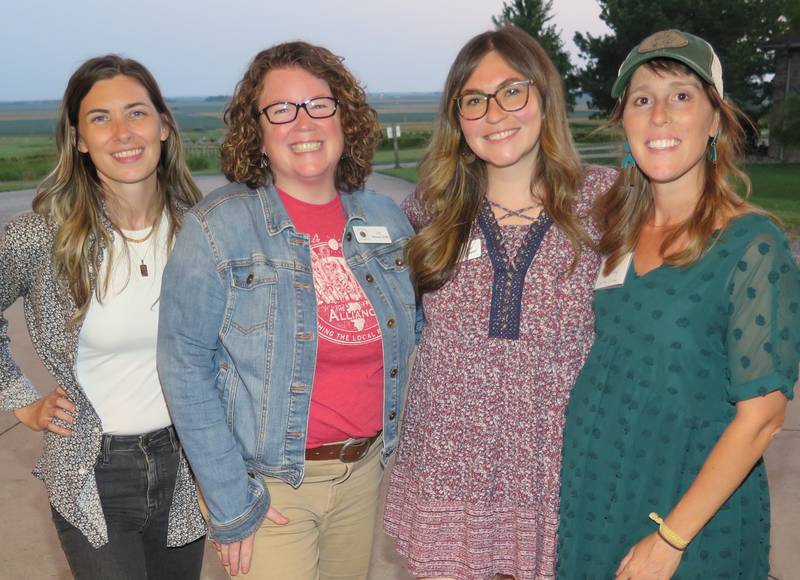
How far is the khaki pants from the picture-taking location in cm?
229

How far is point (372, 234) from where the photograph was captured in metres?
2.45

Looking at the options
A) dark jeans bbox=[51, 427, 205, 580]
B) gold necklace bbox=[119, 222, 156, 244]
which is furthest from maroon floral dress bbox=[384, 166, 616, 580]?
gold necklace bbox=[119, 222, 156, 244]

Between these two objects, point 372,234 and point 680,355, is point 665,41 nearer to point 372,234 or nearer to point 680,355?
point 680,355

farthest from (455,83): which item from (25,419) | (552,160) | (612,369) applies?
(25,419)

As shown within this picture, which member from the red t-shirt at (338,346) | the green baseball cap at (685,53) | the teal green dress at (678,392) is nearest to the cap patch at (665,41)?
the green baseball cap at (685,53)

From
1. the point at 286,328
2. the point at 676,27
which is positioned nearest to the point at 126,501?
the point at 286,328

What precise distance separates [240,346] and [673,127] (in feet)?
4.38

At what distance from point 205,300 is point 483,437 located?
0.92m

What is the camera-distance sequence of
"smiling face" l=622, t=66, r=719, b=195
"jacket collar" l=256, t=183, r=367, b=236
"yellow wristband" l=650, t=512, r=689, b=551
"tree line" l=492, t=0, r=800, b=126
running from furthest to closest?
"tree line" l=492, t=0, r=800, b=126 < "jacket collar" l=256, t=183, r=367, b=236 < "smiling face" l=622, t=66, r=719, b=195 < "yellow wristband" l=650, t=512, r=689, b=551

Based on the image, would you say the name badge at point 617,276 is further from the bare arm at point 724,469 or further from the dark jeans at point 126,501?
the dark jeans at point 126,501

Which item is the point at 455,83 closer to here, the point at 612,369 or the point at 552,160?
the point at 552,160

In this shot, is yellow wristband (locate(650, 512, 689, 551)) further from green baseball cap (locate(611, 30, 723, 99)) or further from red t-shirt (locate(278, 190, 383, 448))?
green baseball cap (locate(611, 30, 723, 99))

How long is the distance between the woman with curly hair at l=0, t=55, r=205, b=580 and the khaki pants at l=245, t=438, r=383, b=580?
464 millimetres

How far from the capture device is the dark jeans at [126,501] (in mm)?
2463
